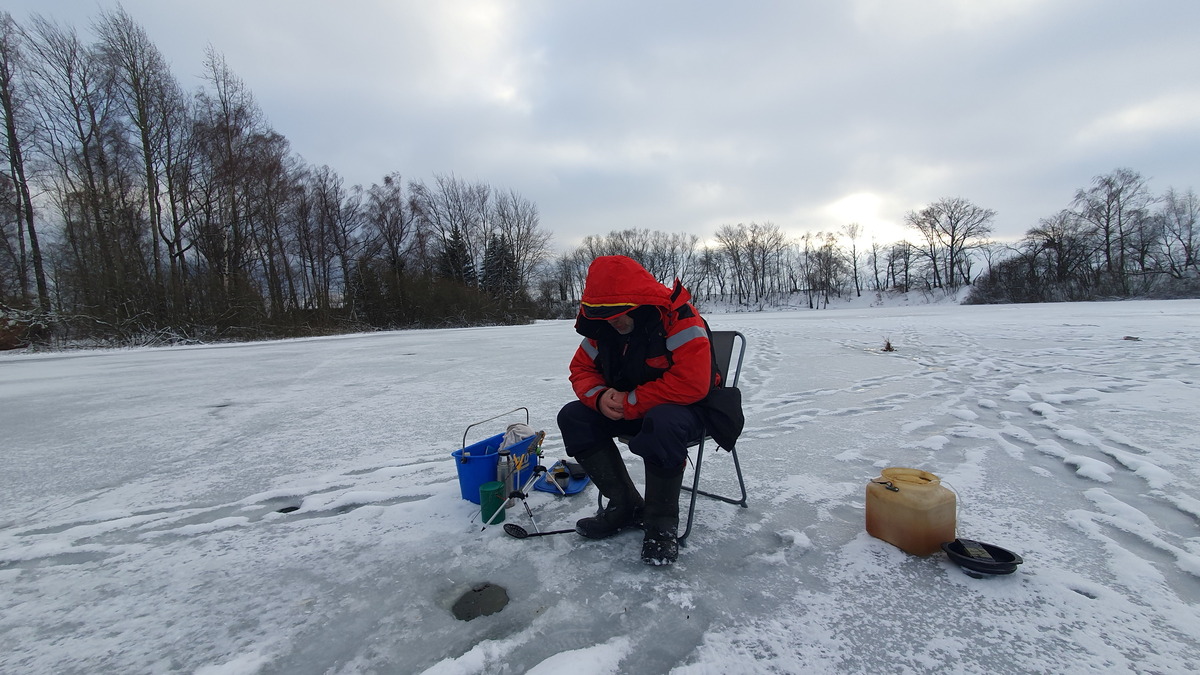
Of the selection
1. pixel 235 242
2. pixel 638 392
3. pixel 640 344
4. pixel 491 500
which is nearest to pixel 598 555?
pixel 491 500

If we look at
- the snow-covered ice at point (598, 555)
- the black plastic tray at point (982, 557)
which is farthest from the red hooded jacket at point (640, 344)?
the black plastic tray at point (982, 557)

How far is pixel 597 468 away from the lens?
2.16 metres

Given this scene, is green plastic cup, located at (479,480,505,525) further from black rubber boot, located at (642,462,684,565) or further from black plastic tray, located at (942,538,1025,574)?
black plastic tray, located at (942,538,1025,574)

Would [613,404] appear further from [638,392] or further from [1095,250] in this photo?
[1095,250]

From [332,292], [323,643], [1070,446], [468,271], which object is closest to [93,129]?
[332,292]

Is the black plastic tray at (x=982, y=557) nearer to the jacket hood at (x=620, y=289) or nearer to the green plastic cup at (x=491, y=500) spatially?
the jacket hood at (x=620, y=289)

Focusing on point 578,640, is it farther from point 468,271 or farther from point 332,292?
point 468,271

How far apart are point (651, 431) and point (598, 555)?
63 centimetres

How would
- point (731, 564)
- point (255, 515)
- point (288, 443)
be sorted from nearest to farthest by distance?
point (731, 564)
point (255, 515)
point (288, 443)

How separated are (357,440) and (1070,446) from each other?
17.2ft

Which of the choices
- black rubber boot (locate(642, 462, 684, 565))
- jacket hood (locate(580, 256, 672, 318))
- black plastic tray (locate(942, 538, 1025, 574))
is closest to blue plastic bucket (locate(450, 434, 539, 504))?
black rubber boot (locate(642, 462, 684, 565))

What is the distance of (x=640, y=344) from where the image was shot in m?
2.15

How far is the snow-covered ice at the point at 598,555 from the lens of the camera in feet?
4.86

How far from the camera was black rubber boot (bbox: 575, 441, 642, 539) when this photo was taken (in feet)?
7.07
